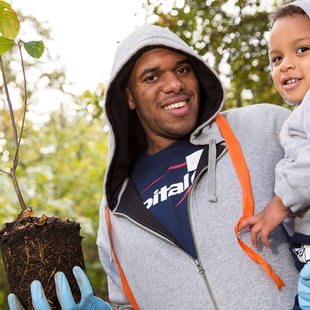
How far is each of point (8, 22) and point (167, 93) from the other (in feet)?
2.69

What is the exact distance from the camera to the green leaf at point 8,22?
250 cm

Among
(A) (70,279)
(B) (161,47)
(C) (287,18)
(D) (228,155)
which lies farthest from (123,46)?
(A) (70,279)

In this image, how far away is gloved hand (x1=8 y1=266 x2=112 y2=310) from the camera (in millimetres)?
2217

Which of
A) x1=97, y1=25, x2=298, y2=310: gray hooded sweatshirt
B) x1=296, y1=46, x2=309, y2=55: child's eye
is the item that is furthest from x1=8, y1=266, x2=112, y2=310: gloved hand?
x1=296, y1=46, x2=309, y2=55: child's eye

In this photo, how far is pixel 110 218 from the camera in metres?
2.83

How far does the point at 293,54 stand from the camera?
2.11 m

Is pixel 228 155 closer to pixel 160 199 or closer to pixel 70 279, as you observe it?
pixel 160 199

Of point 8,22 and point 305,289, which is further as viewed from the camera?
point 8,22

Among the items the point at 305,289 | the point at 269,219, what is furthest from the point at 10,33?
the point at 305,289

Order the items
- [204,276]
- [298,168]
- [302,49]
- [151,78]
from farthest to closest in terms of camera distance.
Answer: [151,78]
[204,276]
[302,49]
[298,168]

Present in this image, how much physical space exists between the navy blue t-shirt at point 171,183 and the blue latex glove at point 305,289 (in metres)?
0.53

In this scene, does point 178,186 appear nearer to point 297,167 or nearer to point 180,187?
point 180,187

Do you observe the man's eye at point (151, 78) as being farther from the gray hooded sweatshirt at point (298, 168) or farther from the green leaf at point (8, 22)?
the gray hooded sweatshirt at point (298, 168)

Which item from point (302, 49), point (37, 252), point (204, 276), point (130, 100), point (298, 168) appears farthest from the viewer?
point (130, 100)
